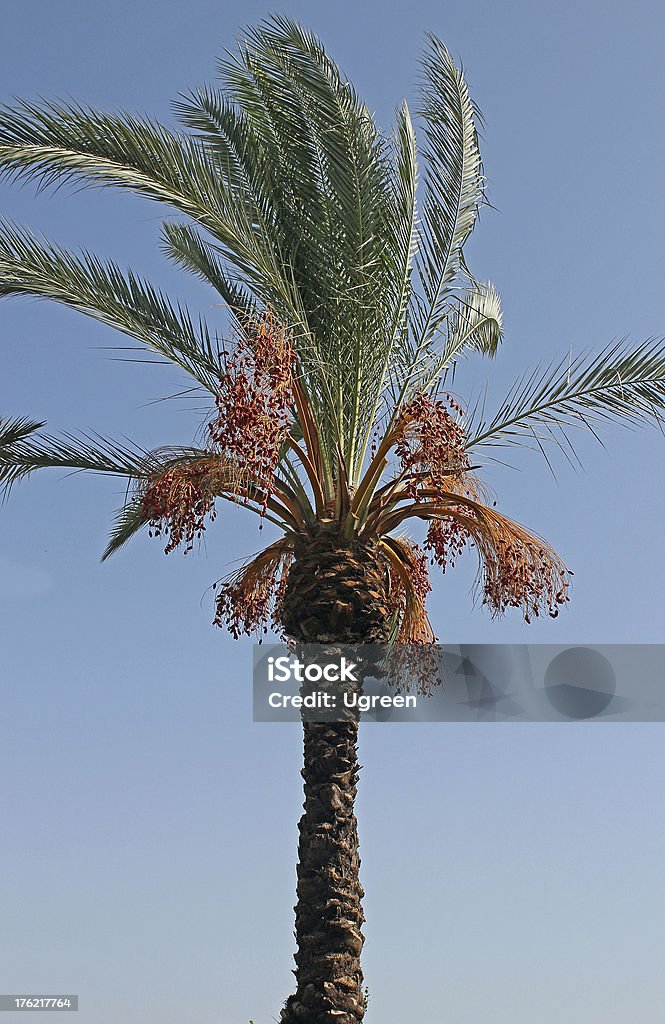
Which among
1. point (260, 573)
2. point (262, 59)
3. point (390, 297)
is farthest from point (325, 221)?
point (260, 573)

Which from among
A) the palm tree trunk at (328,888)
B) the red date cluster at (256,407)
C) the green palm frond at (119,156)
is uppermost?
the green palm frond at (119,156)

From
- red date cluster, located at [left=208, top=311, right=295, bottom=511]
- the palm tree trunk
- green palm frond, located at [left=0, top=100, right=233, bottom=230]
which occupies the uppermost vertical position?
green palm frond, located at [left=0, top=100, right=233, bottom=230]

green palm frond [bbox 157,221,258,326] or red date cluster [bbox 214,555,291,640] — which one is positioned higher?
green palm frond [bbox 157,221,258,326]

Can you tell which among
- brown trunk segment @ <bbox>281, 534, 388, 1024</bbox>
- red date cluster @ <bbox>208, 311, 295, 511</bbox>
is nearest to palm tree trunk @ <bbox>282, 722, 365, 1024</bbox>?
brown trunk segment @ <bbox>281, 534, 388, 1024</bbox>

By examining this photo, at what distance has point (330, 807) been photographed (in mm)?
9898

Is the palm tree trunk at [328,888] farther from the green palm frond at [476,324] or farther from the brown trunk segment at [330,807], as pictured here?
the green palm frond at [476,324]

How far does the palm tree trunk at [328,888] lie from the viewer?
30.8ft

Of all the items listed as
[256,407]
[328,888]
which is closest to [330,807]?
[328,888]

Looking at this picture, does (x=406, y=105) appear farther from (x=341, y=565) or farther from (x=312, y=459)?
(x=341, y=565)

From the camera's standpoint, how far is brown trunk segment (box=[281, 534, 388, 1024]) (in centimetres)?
941

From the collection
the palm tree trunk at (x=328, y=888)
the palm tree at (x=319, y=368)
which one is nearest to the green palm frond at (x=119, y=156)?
the palm tree at (x=319, y=368)

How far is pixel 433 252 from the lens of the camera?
36.5ft

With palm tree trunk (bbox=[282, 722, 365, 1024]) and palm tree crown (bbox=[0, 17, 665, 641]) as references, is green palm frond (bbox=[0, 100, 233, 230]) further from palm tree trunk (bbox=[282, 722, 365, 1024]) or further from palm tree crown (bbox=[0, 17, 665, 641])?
palm tree trunk (bbox=[282, 722, 365, 1024])

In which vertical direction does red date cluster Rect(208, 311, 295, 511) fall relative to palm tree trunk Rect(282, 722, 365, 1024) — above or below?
above
